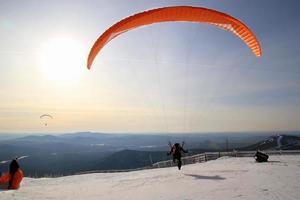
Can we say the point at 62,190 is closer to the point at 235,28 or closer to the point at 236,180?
the point at 236,180

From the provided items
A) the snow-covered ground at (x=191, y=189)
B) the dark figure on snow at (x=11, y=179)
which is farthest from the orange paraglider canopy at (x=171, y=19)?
the dark figure on snow at (x=11, y=179)

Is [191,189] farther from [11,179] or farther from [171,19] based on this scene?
[11,179]

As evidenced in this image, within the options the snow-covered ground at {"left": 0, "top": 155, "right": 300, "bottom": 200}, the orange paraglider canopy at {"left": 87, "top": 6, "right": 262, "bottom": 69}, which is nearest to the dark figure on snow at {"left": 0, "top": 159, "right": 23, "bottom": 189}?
the snow-covered ground at {"left": 0, "top": 155, "right": 300, "bottom": 200}

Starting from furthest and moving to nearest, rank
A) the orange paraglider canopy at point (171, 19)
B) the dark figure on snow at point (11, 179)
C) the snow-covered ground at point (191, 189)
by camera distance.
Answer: the dark figure on snow at point (11, 179) < the orange paraglider canopy at point (171, 19) < the snow-covered ground at point (191, 189)

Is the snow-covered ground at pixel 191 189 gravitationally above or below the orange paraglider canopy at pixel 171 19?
below

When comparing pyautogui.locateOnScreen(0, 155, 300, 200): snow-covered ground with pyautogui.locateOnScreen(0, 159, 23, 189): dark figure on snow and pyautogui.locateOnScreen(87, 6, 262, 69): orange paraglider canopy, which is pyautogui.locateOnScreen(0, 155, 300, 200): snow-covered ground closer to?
pyautogui.locateOnScreen(0, 159, 23, 189): dark figure on snow

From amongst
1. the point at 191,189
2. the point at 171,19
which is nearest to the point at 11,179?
the point at 191,189

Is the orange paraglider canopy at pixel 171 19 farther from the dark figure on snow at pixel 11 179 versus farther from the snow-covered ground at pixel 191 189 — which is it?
the dark figure on snow at pixel 11 179

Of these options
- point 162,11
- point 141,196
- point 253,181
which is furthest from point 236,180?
point 162,11
